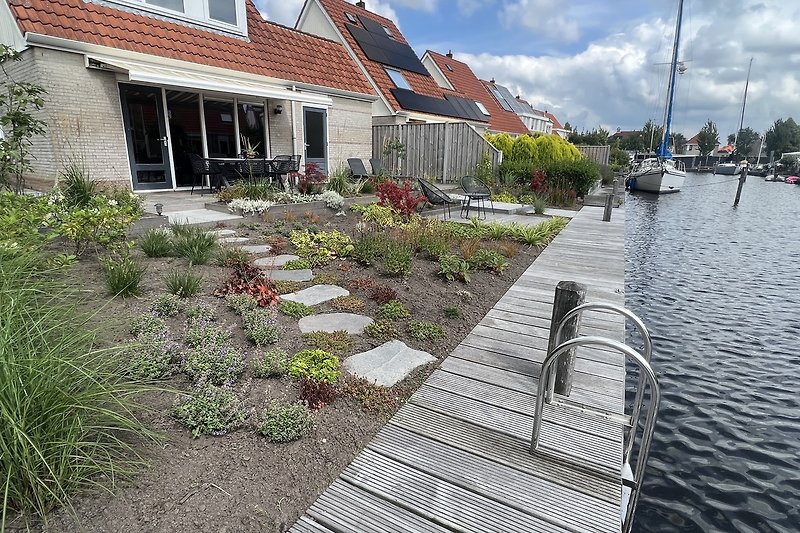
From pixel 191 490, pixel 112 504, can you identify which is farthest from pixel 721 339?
pixel 112 504

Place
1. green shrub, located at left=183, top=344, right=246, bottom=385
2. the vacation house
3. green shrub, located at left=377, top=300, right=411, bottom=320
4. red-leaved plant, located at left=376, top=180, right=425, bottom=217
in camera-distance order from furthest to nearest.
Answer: the vacation house → red-leaved plant, located at left=376, top=180, right=425, bottom=217 → green shrub, located at left=377, top=300, right=411, bottom=320 → green shrub, located at left=183, top=344, right=246, bottom=385

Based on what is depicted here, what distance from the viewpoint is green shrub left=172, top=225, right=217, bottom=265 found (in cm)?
444

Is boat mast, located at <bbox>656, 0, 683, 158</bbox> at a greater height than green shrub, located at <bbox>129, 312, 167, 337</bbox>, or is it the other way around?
boat mast, located at <bbox>656, 0, 683, 158</bbox>

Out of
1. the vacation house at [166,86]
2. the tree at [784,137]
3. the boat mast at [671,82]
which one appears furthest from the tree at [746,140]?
the vacation house at [166,86]

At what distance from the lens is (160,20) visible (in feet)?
31.4

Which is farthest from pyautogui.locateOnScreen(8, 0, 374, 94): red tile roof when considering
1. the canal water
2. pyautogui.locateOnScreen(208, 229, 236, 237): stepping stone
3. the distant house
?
the canal water

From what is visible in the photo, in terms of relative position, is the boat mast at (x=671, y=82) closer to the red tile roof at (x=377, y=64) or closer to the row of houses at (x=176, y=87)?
the red tile roof at (x=377, y=64)

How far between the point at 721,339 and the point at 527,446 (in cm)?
404

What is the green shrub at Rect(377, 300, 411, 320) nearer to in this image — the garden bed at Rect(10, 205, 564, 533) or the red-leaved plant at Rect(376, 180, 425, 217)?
the garden bed at Rect(10, 205, 564, 533)

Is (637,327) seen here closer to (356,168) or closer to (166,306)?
(166,306)

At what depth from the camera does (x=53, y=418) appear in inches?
66.1

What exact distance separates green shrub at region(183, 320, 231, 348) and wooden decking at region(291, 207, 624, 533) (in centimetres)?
138

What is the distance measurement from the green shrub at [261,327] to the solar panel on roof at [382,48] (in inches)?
622

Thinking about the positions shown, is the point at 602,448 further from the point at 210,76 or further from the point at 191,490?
the point at 210,76
